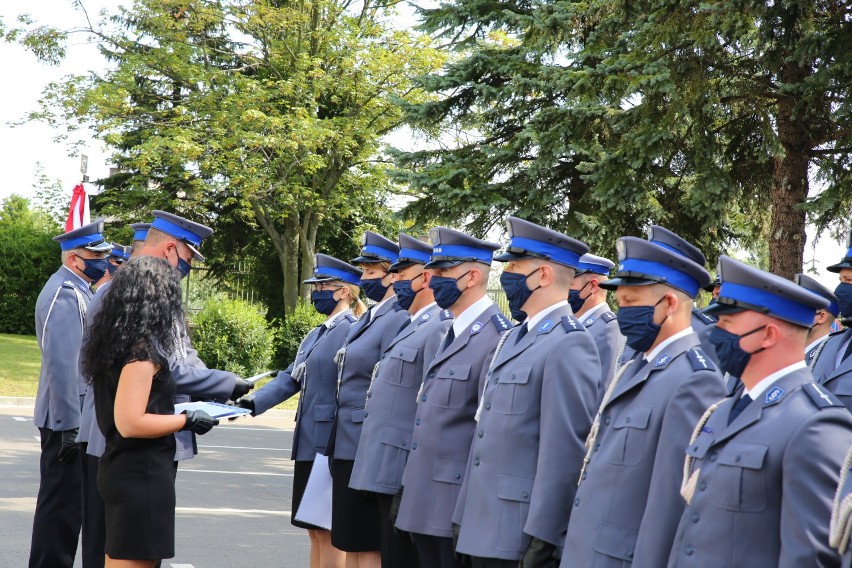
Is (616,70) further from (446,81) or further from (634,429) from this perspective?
(634,429)

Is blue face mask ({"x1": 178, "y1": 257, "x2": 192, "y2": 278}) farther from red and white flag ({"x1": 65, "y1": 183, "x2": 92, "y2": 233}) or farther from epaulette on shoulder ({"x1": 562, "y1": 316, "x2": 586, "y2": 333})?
red and white flag ({"x1": 65, "y1": 183, "x2": 92, "y2": 233})

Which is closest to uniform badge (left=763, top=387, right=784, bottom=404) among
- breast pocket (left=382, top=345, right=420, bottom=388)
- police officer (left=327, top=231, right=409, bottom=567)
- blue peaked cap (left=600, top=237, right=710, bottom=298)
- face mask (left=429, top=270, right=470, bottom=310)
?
blue peaked cap (left=600, top=237, right=710, bottom=298)

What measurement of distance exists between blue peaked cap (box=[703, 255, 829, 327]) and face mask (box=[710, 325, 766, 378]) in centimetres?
7

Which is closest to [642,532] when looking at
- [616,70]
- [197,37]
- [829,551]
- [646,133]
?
[829,551]

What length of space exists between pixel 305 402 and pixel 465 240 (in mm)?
2049

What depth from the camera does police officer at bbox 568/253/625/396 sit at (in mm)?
6992

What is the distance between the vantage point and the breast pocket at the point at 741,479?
3.01 metres

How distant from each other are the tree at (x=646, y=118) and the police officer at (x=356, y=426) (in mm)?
6293

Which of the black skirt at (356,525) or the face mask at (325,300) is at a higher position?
the face mask at (325,300)

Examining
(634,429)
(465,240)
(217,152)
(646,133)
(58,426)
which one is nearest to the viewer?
(634,429)

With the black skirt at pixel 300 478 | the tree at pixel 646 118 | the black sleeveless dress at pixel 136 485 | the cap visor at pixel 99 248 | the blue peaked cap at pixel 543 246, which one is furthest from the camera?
the tree at pixel 646 118

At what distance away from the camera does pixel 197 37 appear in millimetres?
31000

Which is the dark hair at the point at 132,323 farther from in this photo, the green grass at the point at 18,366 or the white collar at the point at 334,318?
the green grass at the point at 18,366

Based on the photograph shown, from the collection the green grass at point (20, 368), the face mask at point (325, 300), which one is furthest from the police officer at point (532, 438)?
the green grass at point (20, 368)
